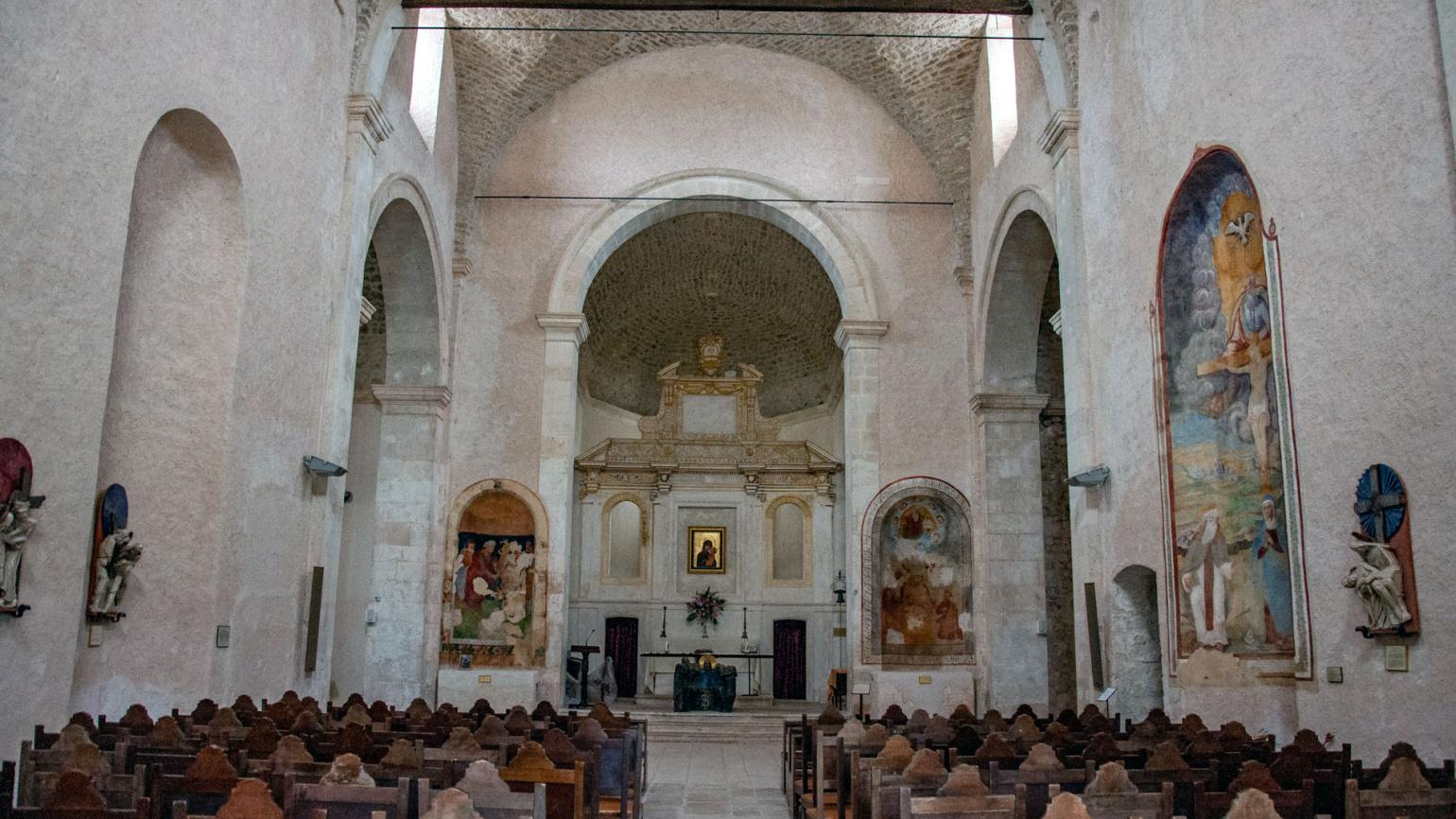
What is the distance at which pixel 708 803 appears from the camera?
10.5 m

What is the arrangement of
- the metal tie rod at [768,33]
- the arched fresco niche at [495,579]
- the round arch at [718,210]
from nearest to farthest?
the metal tie rod at [768,33] < the arched fresco niche at [495,579] < the round arch at [718,210]

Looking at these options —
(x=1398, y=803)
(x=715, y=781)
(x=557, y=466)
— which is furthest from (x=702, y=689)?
(x=1398, y=803)

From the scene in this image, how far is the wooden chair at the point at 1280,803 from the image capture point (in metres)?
4.91

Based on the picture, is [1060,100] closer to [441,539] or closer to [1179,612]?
[1179,612]

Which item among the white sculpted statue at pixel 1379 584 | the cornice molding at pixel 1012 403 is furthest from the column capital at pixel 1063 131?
the white sculpted statue at pixel 1379 584

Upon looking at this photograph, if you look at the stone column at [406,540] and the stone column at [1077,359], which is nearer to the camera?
the stone column at [1077,359]

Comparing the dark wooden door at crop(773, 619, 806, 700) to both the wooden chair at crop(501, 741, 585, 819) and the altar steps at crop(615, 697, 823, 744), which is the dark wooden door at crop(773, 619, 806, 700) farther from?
the wooden chair at crop(501, 741, 585, 819)

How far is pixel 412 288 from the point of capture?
1691 cm

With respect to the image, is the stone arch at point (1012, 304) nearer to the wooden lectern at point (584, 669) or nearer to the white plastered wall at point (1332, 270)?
the white plastered wall at point (1332, 270)

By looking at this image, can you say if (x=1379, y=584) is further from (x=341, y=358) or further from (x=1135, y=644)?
(x=341, y=358)

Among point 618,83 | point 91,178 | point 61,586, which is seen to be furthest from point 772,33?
point 61,586

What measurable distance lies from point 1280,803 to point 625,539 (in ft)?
64.2

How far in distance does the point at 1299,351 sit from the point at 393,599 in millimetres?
12547

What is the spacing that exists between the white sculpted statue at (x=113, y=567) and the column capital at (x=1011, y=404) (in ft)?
38.1
